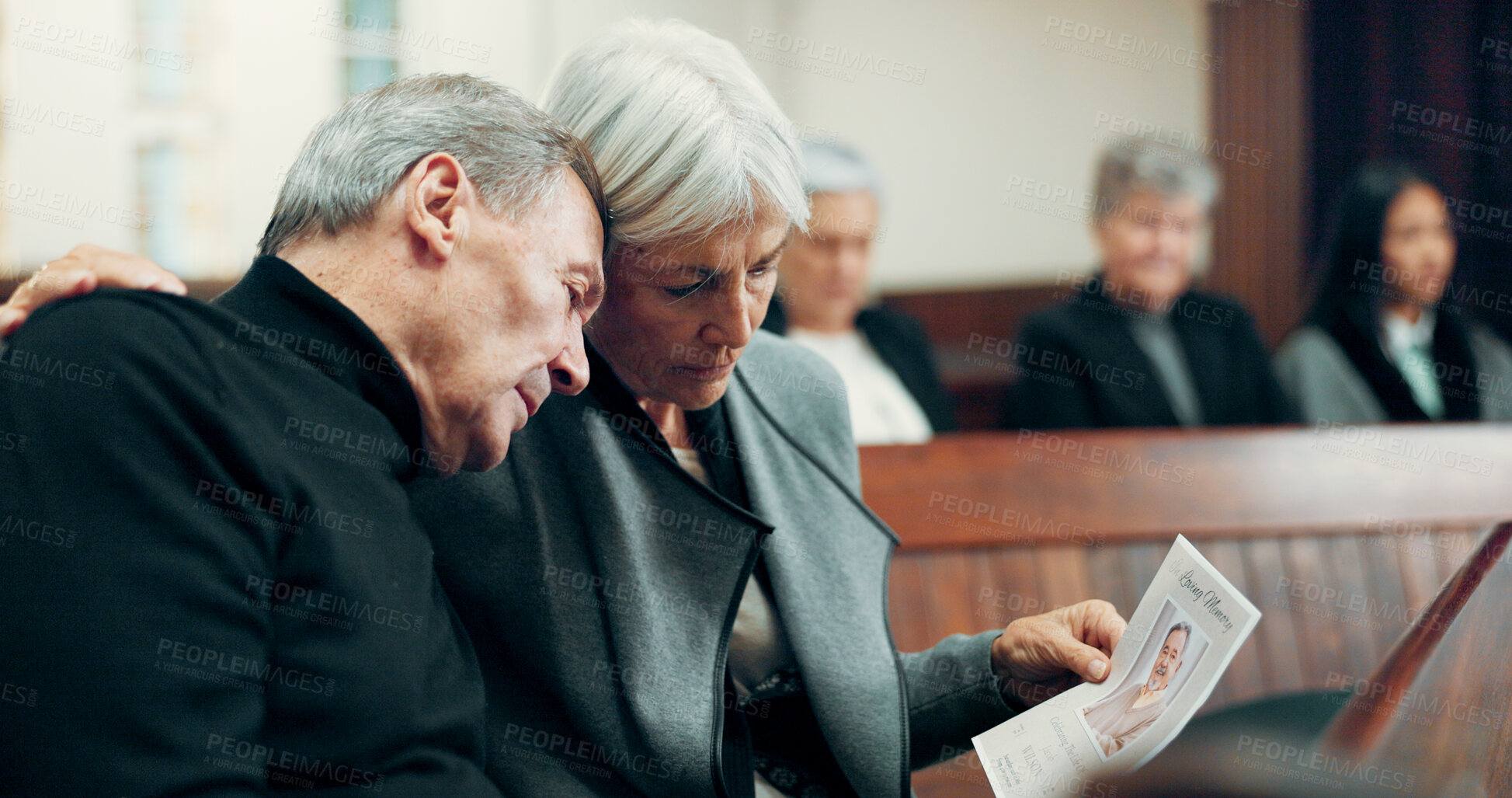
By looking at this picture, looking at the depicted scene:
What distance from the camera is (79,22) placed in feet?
26.5

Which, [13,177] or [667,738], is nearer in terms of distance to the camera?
[667,738]

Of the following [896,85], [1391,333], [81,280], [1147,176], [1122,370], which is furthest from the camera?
[896,85]

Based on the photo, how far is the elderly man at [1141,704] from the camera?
1.09 metres

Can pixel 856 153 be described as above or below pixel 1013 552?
above

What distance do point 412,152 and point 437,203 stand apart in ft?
0.18

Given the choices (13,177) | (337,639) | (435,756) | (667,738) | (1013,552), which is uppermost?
(337,639)

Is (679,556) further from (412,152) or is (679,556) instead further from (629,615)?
(412,152)

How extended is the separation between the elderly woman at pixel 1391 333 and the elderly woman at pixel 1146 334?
0.14 m

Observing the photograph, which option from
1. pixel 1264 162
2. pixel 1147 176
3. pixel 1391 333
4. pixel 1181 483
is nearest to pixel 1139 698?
pixel 1181 483

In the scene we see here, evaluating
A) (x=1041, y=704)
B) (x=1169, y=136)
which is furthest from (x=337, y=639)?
(x=1169, y=136)

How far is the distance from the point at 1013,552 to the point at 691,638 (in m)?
1.02

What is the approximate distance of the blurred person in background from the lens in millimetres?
2834

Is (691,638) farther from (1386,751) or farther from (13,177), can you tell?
(13,177)

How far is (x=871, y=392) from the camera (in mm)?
2891
